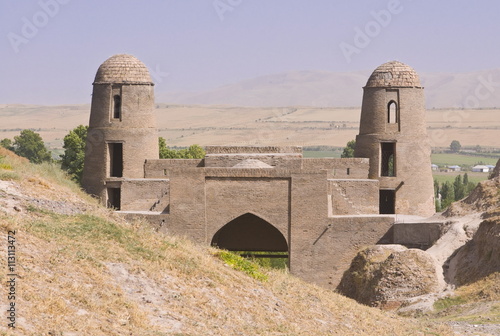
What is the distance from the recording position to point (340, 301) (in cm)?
1898

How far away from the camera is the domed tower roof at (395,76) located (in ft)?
112

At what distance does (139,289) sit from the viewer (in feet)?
48.8

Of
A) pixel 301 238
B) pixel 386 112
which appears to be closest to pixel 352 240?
pixel 301 238

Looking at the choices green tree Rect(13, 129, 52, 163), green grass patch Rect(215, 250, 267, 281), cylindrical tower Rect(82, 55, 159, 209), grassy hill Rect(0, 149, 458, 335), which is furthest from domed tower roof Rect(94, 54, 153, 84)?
green tree Rect(13, 129, 52, 163)

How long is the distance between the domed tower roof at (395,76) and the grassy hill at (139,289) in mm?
15703

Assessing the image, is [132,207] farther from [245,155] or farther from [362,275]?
[362,275]

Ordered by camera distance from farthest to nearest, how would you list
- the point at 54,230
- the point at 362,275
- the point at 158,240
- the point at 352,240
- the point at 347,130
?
1. the point at 347,130
2. the point at 352,240
3. the point at 362,275
4. the point at 158,240
5. the point at 54,230

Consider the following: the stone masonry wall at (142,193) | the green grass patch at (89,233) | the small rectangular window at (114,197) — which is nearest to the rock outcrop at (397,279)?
the green grass patch at (89,233)

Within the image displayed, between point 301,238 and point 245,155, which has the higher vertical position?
point 245,155

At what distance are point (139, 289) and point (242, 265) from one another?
420 cm

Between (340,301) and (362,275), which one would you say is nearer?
(340,301)

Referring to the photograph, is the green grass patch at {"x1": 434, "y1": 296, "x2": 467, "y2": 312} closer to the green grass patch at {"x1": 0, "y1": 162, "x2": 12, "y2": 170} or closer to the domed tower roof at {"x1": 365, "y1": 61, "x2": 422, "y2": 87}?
the green grass patch at {"x1": 0, "y1": 162, "x2": 12, "y2": 170}

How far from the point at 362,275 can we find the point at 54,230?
11.9 m

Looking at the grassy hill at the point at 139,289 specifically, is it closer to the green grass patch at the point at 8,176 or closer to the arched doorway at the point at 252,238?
the green grass patch at the point at 8,176
